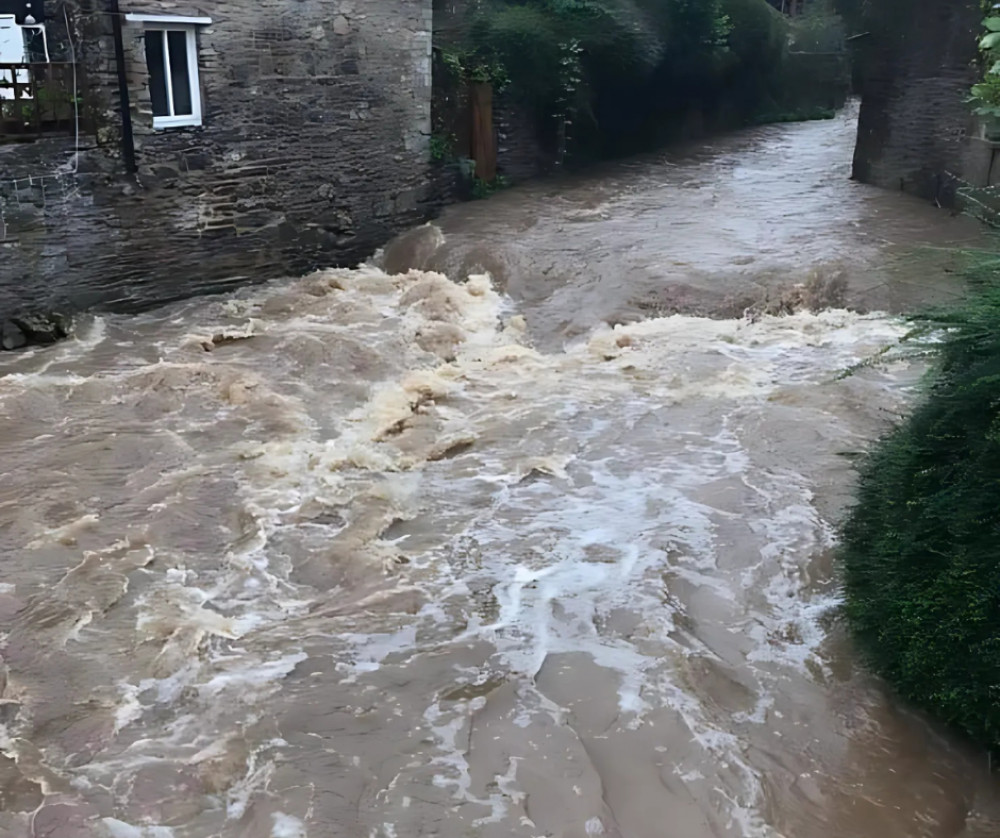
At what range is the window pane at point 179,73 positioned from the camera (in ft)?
35.8

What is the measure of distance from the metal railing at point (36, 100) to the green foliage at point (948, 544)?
8.95m

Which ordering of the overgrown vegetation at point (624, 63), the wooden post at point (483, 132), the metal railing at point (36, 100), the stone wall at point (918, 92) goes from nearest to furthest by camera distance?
the metal railing at point (36, 100) < the stone wall at point (918, 92) < the wooden post at point (483, 132) < the overgrown vegetation at point (624, 63)

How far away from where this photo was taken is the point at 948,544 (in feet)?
14.3

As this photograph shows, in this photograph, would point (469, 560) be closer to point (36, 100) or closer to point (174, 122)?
point (36, 100)

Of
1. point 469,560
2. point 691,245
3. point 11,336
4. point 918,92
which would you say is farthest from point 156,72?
point 918,92

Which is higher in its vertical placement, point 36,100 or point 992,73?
point 992,73

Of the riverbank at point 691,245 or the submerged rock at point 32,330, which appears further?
the riverbank at point 691,245

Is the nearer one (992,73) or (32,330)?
(992,73)

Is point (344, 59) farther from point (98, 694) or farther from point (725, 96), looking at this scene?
point (725, 96)

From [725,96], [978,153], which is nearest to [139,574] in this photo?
[978,153]

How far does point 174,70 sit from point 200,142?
82cm

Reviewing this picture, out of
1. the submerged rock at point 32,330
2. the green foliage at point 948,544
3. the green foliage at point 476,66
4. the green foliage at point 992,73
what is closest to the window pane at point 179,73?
the submerged rock at point 32,330

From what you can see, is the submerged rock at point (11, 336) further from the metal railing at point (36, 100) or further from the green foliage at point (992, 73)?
the green foliage at point (992, 73)

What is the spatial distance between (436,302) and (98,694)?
6.99 metres
